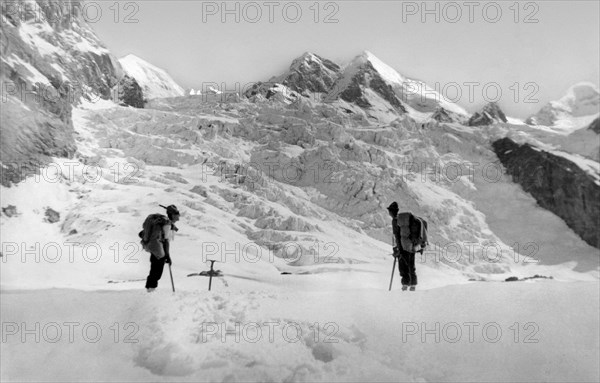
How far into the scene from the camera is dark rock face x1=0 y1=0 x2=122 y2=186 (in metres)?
86.9

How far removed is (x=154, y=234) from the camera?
9.53 metres

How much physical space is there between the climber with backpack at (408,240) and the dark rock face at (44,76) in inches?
3358

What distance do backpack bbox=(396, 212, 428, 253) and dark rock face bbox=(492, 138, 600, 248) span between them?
112 meters

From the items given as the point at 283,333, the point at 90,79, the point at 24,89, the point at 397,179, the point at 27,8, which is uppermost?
the point at 27,8

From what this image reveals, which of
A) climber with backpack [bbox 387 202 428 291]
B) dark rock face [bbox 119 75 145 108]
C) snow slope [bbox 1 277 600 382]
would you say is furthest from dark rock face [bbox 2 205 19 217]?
dark rock face [bbox 119 75 145 108]

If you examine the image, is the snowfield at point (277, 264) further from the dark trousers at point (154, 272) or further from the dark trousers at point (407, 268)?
the dark trousers at point (407, 268)

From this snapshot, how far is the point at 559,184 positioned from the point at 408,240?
4679 inches

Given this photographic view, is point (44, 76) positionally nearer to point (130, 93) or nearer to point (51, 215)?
point (130, 93)

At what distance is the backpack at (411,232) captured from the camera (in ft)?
31.0

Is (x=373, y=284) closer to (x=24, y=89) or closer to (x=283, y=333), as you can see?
(x=283, y=333)

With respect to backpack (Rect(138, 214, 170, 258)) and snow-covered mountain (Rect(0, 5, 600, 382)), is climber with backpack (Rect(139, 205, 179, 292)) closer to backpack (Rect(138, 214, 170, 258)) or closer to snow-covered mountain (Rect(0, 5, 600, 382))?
backpack (Rect(138, 214, 170, 258))

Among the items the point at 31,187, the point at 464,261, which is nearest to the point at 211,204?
the point at 31,187

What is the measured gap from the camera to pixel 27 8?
133 m

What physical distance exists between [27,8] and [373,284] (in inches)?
4787
